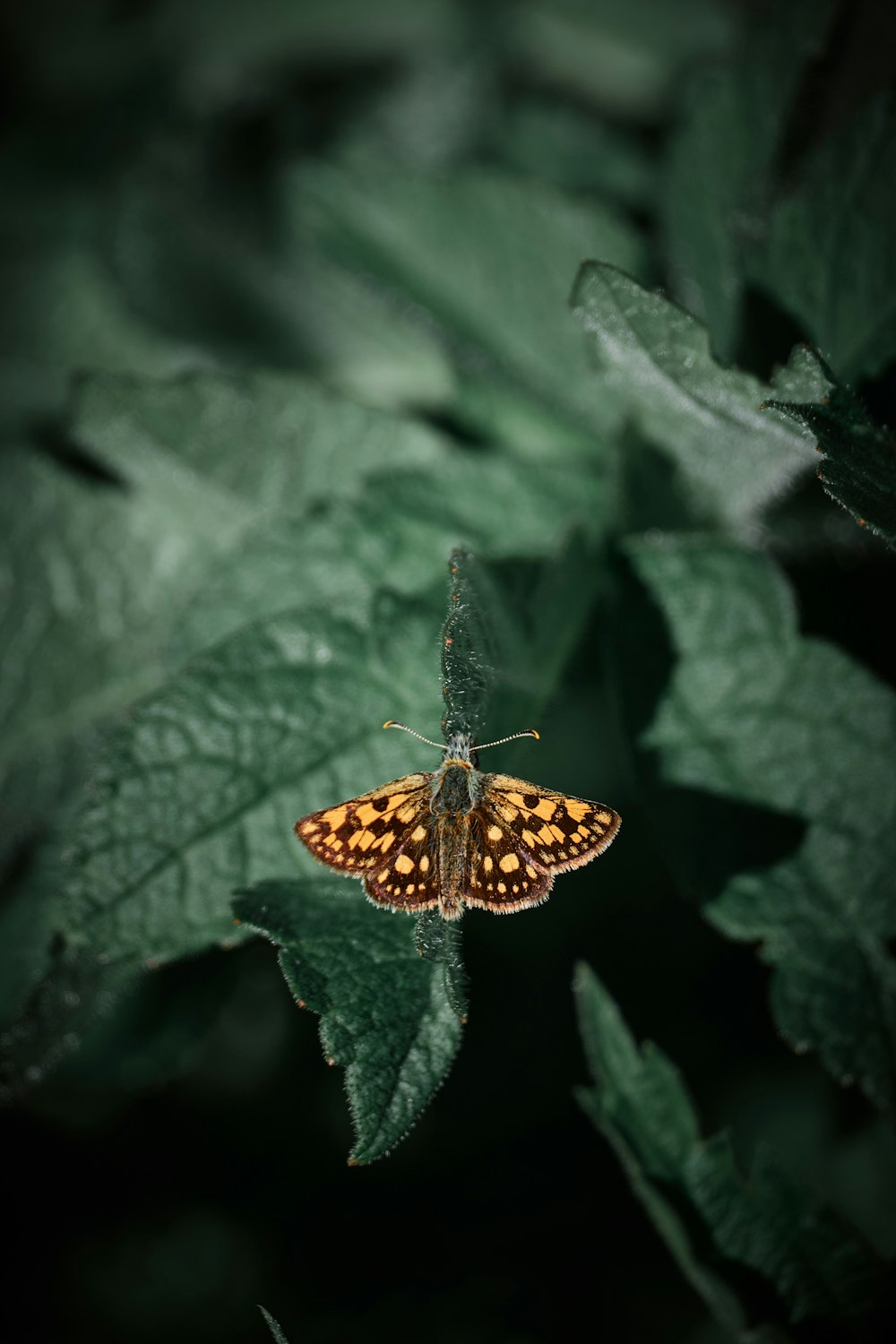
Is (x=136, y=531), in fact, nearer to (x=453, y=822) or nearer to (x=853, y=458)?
(x=453, y=822)

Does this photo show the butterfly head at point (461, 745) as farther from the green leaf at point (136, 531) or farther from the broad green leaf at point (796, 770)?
the green leaf at point (136, 531)

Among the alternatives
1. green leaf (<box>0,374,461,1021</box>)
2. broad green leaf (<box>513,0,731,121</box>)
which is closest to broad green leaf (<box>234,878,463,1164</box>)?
green leaf (<box>0,374,461,1021</box>)

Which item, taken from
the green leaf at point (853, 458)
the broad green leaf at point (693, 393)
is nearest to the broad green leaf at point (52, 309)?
the broad green leaf at point (693, 393)

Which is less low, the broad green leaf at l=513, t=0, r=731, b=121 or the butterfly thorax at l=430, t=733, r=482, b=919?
the broad green leaf at l=513, t=0, r=731, b=121

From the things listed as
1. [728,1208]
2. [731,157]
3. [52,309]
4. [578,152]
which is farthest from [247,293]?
[728,1208]

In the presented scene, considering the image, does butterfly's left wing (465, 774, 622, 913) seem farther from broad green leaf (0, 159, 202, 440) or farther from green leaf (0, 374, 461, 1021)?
broad green leaf (0, 159, 202, 440)

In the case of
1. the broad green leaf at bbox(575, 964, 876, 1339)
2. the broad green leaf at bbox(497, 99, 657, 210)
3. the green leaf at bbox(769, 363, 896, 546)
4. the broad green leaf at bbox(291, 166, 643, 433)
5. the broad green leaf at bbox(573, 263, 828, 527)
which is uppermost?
the broad green leaf at bbox(497, 99, 657, 210)

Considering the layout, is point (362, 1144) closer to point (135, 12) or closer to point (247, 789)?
point (247, 789)
